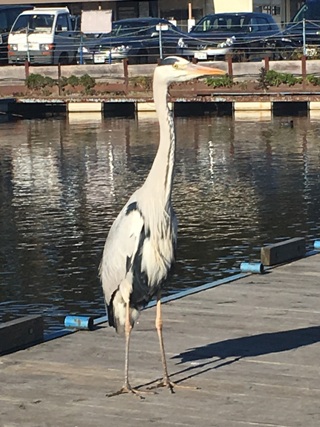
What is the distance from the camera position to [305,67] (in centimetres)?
3372

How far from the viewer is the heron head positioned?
689 cm

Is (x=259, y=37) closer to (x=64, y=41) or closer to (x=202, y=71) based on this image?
(x=64, y=41)

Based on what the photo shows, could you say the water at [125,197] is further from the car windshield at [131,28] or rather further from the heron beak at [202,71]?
the car windshield at [131,28]

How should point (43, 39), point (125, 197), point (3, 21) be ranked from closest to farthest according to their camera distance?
point (125, 197) → point (43, 39) → point (3, 21)

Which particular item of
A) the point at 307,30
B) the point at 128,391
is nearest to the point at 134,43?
the point at 307,30

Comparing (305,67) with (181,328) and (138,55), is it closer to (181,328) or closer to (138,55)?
(138,55)

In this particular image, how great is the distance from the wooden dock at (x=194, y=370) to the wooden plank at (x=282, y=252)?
1.20m

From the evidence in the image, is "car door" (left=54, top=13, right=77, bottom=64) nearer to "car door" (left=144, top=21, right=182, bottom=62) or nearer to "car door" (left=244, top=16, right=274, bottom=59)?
"car door" (left=144, top=21, right=182, bottom=62)

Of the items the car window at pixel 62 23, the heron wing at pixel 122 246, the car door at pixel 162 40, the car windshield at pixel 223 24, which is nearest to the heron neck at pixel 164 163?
the heron wing at pixel 122 246

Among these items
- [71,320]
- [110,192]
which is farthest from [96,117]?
[71,320]

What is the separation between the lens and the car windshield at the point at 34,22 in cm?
4053

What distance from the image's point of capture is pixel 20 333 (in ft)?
26.5

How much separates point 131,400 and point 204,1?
4735cm

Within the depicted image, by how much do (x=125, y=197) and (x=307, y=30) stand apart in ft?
67.5
